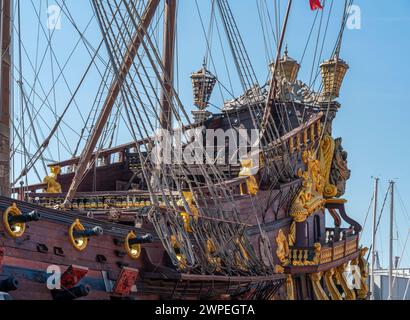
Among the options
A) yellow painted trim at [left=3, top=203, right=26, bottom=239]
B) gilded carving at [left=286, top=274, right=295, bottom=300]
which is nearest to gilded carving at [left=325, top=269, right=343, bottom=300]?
gilded carving at [left=286, top=274, right=295, bottom=300]

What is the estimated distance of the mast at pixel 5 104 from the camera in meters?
9.11

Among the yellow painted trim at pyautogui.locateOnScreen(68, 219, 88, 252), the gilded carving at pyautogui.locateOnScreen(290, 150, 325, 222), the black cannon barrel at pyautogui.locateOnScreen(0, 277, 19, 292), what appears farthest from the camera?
the gilded carving at pyautogui.locateOnScreen(290, 150, 325, 222)

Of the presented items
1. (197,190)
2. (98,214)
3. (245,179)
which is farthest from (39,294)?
(245,179)

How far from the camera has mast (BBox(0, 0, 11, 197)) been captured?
9.11 metres

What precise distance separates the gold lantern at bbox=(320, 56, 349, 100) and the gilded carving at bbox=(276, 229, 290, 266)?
4.18 meters

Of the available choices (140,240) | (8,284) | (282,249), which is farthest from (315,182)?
(8,284)

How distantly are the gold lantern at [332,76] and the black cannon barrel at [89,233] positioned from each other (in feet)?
29.9

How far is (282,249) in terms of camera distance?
13.3 m

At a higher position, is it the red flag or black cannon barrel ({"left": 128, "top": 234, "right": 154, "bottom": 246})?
the red flag

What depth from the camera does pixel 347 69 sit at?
1736 cm

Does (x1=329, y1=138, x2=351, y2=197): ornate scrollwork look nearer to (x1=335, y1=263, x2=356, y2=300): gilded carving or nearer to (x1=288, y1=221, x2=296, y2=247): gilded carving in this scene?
(x1=335, y1=263, x2=356, y2=300): gilded carving

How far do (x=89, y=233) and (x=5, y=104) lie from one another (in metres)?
2.10

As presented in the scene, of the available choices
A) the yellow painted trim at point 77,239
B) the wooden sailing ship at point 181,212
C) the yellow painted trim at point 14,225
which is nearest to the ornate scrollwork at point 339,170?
the wooden sailing ship at point 181,212

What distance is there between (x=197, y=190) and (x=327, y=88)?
21.2 feet
